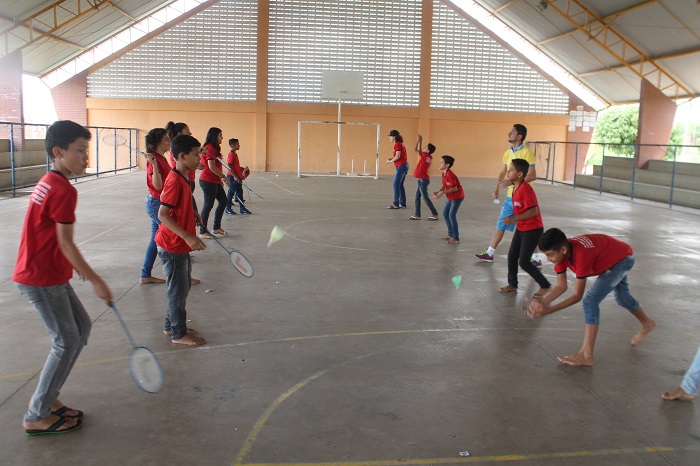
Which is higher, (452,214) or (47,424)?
(452,214)

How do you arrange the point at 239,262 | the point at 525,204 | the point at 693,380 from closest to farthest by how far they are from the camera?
the point at 693,380
the point at 239,262
the point at 525,204

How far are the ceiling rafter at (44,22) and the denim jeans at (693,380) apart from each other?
2151cm

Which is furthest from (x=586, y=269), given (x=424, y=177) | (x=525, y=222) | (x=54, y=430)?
(x=424, y=177)

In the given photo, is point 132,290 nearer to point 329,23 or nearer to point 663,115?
point 663,115

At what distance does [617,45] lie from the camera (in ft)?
75.5

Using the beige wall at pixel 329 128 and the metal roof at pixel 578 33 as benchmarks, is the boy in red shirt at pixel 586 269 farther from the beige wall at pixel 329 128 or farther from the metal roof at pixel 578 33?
the beige wall at pixel 329 128

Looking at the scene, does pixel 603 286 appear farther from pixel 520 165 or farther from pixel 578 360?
pixel 520 165

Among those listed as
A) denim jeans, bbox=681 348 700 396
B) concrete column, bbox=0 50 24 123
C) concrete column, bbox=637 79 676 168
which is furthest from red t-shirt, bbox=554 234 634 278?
concrete column, bbox=0 50 24 123

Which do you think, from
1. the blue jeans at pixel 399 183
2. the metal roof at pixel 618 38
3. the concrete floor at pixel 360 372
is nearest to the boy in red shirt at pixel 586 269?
the concrete floor at pixel 360 372

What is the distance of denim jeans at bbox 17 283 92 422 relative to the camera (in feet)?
10.9

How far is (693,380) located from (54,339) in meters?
4.09

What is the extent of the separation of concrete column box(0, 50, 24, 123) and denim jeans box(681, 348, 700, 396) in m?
23.8

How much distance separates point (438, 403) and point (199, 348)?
204 centimetres

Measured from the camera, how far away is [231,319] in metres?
5.64
